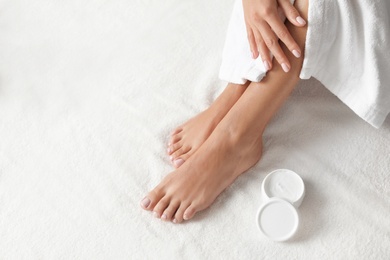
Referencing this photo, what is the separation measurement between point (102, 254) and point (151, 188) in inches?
6.9

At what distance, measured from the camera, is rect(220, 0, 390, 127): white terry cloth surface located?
0.98m

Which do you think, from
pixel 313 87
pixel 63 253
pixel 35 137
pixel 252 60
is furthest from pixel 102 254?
pixel 313 87

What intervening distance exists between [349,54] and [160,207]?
1.61ft

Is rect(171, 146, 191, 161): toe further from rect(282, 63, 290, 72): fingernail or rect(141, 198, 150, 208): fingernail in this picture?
rect(282, 63, 290, 72): fingernail

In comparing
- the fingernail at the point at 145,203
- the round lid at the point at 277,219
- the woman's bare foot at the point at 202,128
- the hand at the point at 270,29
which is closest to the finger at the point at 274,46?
the hand at the point at 270,29

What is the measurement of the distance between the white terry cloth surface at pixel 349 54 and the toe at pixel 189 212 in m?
0.29

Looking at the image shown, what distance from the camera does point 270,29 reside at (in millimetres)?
1051

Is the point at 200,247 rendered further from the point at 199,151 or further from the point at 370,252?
the point at 370,252

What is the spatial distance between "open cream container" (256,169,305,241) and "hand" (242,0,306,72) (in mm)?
234

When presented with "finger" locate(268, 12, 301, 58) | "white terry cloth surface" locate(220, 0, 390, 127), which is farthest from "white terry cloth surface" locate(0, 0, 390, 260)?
"finger" locate(268, 12, 301, 58)

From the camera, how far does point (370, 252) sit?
1019 mm

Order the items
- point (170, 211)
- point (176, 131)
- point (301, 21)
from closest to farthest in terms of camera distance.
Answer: point (301, 21), point (170, 211), point (176, 131)

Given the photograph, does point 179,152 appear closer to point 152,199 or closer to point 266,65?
point 152,199

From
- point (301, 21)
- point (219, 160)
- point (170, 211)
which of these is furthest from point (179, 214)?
point (301, 21)
